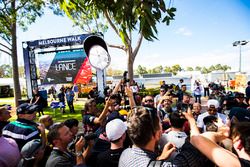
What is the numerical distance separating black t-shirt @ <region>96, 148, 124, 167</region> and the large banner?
1694cm

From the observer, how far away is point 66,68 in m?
19.7

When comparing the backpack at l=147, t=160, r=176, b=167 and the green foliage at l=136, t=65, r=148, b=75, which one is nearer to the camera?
the backpack at l=147, t=160, r=176, b=167

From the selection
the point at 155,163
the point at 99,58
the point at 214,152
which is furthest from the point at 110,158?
the point at 99,58

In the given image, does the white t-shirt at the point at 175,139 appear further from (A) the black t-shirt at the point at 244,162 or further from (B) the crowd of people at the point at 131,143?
(A) the black t-shirt at the point at 244,162

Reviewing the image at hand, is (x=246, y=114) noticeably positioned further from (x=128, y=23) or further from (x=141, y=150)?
(x=128, y=23)

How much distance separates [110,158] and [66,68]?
18.1 meters

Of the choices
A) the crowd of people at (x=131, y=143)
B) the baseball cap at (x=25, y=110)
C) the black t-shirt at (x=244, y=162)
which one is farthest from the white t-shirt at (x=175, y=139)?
the baseball cap at (x=25, y=110)

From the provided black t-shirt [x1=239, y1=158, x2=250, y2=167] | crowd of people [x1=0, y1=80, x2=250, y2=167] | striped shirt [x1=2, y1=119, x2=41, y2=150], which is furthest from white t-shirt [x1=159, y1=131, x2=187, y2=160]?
striped shirt [x1=2, y1=119, x2=41, y2=150]

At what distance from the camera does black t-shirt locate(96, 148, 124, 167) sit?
2.39 m

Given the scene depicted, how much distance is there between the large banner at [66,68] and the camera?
1914 centimetres

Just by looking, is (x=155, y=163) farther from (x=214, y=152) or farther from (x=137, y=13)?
(x=137, y=13)

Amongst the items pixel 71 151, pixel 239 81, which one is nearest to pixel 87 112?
pixel 71 151

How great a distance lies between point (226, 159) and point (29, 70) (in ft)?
61.5

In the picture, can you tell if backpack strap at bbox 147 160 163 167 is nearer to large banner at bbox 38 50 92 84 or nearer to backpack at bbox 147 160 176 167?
backpack at bbox 147 160 176 167
